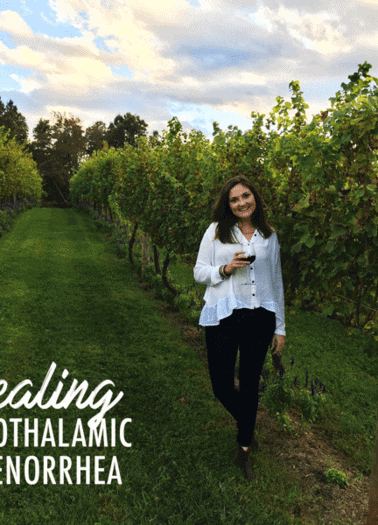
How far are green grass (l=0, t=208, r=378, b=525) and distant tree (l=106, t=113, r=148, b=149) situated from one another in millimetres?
44332

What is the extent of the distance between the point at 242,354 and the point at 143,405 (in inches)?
75.6

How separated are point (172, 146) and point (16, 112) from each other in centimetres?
5217

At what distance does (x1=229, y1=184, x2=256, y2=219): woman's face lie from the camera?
305 centimetres

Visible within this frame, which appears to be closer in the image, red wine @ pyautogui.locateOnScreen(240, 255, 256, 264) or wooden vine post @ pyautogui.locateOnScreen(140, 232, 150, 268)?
red wine @ pyautogui.locateOnScreen(240, 255, 256, 264)

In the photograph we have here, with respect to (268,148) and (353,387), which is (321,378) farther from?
(268,148)

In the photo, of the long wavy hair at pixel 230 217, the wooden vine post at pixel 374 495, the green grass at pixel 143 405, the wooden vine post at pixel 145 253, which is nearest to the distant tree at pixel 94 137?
the wooden vine post at pixel 145 253

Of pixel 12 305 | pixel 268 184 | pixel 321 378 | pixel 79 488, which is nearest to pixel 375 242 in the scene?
pixel 268 184

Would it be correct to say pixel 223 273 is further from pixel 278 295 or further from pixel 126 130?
pixel 126 130

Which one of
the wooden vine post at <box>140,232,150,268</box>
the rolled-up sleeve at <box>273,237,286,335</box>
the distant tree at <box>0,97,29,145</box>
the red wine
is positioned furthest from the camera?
the distant tree at <box>0,97,29,145</box>

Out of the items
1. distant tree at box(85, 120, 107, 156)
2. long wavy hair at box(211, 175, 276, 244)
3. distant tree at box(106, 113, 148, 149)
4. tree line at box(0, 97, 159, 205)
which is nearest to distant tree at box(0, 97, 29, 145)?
tree line at box(0, 97, 159, 205)

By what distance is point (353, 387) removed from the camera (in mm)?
5508

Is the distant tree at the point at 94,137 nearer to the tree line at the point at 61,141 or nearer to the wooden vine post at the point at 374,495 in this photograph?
the tree line at the point at 61,141

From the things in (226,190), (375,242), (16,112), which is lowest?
(375,242)

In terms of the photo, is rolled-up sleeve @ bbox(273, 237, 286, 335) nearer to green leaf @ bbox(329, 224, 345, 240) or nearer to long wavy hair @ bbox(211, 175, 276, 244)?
A: long wavy hair @ bbox(211, 175, 276, 244)
